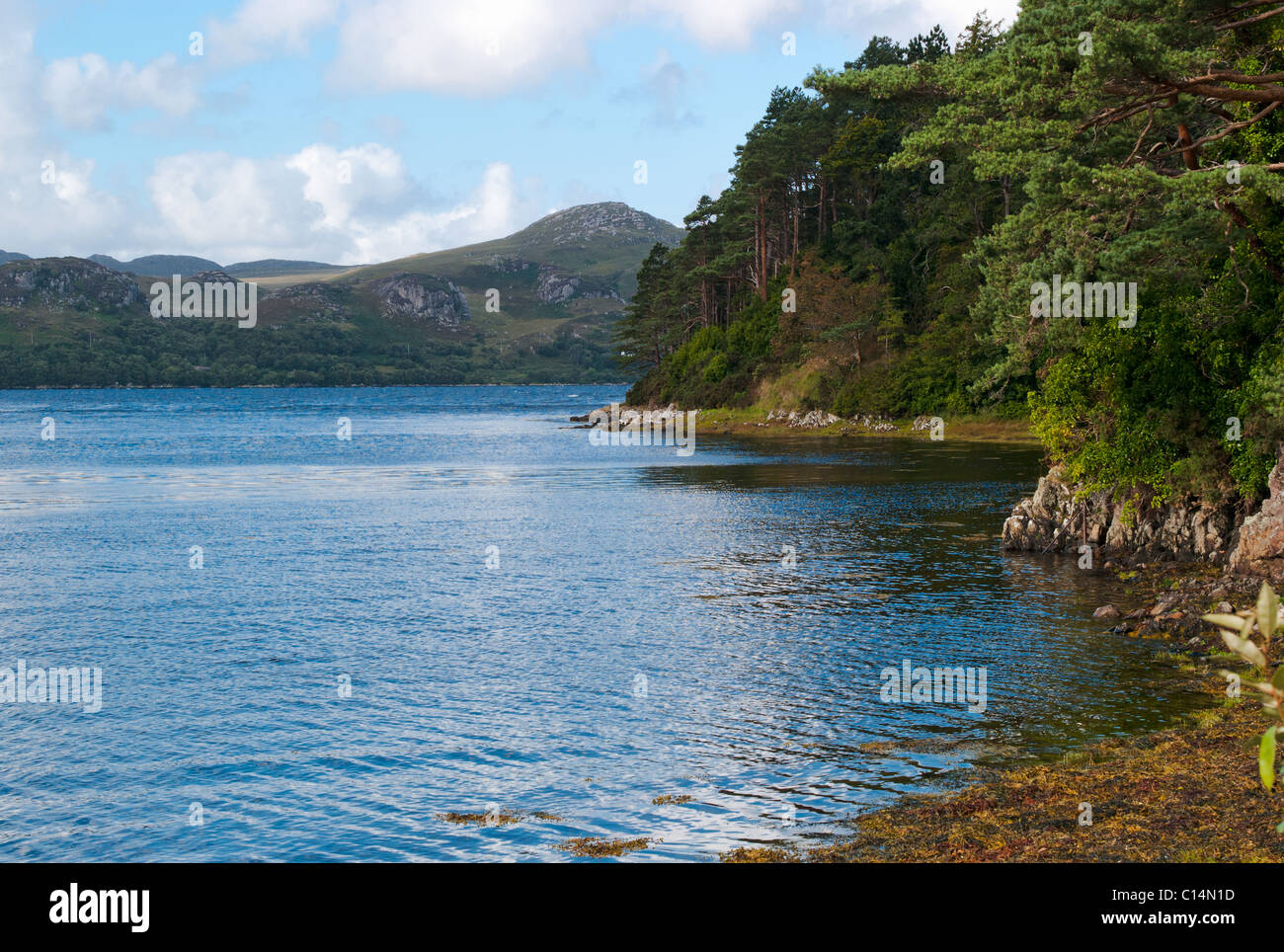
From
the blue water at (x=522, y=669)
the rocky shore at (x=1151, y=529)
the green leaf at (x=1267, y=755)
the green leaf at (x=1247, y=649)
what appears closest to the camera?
the green leaf at (x=1247, y=649)

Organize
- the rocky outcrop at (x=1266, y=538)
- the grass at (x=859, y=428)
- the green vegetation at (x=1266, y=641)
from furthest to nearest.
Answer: the grass at (x=859, y=428)
the rocky outcrop at (x=1266, y=538)
the green vegetation at (x=1266, y=641)

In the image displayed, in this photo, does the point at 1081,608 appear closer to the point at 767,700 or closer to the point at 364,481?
the point at 767,700

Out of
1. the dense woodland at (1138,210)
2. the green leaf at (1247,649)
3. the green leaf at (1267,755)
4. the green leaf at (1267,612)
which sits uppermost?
the dense woodland at (1138,210)

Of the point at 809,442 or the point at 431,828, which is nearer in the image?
the point at 431,828

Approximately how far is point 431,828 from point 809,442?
82.0 m

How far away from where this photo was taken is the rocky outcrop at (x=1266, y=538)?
26531 mm

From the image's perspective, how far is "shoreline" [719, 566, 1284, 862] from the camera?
12.4 m

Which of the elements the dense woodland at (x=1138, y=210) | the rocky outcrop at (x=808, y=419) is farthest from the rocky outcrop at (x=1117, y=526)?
the rocky outcrop at (x=808, y=419)

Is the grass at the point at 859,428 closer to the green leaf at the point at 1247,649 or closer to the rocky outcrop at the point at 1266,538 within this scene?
the rocky outcrop at the point at 1266,538

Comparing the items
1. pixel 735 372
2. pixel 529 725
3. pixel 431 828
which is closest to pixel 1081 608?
pixel 529 725

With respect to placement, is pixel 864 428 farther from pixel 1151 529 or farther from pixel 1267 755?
pixel 1267 755

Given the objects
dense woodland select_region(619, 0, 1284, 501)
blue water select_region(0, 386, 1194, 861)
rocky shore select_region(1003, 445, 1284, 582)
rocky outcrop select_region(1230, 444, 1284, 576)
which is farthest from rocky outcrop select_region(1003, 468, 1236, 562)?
rocky outcrop select_region(1230, 444, 1284, 576)

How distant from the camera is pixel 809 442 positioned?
9438 centimetres

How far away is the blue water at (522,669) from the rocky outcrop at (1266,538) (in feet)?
12.1
